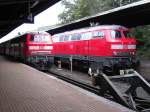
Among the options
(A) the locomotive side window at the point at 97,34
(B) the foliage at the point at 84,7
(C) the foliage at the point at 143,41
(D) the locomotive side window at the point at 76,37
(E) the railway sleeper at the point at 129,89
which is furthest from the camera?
(B) the foliage at the point at 84,7

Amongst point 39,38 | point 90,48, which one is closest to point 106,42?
point 90,48

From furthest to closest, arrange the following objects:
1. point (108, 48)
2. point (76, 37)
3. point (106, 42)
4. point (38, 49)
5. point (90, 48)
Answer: point (76, 37), point (38, 49), point (90, 48), point (106, 42), point (108, 48)

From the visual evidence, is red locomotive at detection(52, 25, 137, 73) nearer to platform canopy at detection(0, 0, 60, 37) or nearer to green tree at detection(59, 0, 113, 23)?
platform canopy at detection(0, 0, 60, 37)

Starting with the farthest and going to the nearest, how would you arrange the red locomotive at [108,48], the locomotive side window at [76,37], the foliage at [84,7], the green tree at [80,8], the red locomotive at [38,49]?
the green tree at [80,8] < the foliage at [84,7] < the locomotive side window at [76,37] < the red locomotive at [38,49] < the red locomotive at [108,48]

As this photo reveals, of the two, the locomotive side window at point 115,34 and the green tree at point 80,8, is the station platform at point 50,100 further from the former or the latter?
the green tree at point 80,8

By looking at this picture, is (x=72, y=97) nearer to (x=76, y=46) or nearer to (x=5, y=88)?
(x=5, y=88)

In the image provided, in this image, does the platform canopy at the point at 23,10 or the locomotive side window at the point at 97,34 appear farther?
the platform canopy at the point at 23,10

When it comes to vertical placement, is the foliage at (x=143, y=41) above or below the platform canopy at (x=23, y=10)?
below

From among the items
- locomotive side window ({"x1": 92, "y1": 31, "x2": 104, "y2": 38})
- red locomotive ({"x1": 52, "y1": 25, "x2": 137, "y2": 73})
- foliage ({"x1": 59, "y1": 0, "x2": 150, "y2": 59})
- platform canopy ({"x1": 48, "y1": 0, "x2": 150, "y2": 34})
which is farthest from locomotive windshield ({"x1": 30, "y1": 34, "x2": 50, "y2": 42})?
foliage ({"x1": 59, "y1": 0, "x2": 150, "y2": 59})

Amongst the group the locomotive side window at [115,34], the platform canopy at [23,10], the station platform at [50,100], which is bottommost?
the station platform at [50,100]

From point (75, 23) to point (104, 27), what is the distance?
25.3 feet

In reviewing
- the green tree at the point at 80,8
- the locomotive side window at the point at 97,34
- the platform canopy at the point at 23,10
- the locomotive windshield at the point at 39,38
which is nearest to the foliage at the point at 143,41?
the locomotive windshield at the point at 39,38

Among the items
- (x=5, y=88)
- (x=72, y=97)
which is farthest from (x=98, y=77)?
(x=5, y=88)

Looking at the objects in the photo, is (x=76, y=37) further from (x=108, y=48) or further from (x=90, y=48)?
(x=108, y=48)
